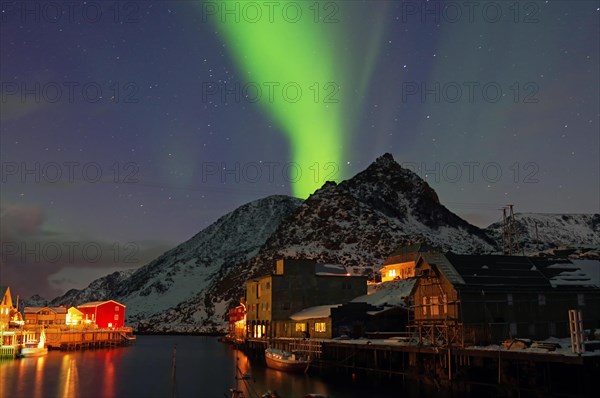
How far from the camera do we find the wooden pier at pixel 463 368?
127 ft

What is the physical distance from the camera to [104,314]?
154m

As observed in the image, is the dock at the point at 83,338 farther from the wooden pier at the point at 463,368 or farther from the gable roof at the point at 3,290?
the wooden pier at the point at 463,368

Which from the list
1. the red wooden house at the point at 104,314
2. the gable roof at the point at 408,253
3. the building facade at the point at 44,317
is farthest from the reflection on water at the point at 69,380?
the gable roof at the point at 408,253

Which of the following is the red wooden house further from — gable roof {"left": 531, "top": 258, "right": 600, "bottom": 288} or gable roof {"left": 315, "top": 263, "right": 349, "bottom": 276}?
gable roof {"left": 531, "top": 258, "right": 600, "bottom": 288}

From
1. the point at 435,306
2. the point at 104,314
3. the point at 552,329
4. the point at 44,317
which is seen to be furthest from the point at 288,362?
the point at 104,314

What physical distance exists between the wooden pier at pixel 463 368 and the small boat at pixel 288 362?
2072 millimetres

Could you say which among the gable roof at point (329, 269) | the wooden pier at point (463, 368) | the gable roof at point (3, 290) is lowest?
the wooden pier at point (463, 368)

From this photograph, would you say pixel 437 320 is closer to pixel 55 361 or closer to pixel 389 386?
pixel 389 386

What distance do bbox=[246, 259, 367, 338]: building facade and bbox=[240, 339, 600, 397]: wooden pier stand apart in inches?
1033

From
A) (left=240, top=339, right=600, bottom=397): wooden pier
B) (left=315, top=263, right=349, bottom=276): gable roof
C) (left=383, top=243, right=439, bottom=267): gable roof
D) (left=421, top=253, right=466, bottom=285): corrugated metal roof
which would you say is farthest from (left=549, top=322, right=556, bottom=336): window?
(left=383, top=243, right=439, bottom=267): gable roof

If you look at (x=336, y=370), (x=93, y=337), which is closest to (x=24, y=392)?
(x=336, y=370)

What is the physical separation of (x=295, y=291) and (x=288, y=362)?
3301 centimetres

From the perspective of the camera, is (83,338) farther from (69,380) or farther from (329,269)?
(69,380)

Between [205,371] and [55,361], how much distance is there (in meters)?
28.9
